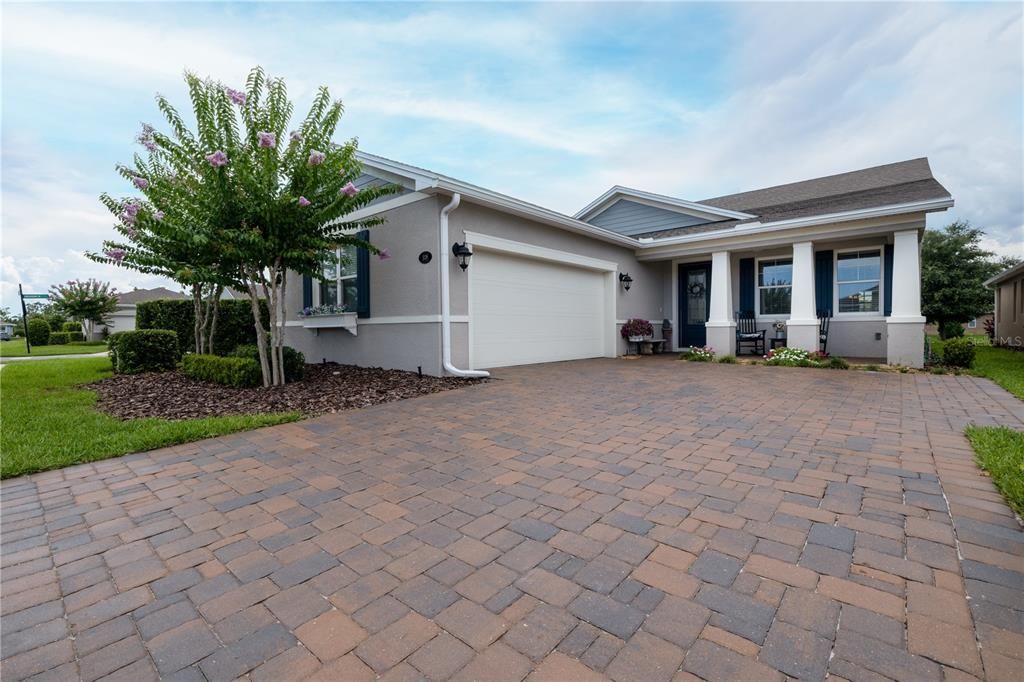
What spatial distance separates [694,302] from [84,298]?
2404 centimetres

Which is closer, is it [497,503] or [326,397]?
[497,503]

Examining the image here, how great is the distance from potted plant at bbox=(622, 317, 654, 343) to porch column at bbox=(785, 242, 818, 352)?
9.97 feet

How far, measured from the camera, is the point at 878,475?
2.88 m

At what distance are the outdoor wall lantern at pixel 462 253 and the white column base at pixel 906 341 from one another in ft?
25.8

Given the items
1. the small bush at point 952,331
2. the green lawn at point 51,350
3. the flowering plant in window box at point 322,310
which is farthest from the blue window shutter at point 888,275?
the green lawn at point 51,350

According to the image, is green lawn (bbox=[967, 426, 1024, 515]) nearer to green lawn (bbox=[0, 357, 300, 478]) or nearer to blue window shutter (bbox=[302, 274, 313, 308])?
green lawn (bbox=[0, 357, 300, 478])

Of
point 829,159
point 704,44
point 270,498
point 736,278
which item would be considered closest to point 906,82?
point 704,44

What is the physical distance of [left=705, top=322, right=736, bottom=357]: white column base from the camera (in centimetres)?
1022

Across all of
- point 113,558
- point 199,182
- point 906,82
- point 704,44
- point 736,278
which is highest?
point 704,44

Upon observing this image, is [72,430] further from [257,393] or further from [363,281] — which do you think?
[363,281]

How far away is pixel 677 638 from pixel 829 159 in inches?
728

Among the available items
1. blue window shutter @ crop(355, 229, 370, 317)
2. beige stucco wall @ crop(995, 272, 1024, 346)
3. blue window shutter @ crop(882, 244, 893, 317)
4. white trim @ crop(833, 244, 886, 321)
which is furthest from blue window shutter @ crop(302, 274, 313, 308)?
beige stucco wall @ crop(995, 272, 1024, 346)

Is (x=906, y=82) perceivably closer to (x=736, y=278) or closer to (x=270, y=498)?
(x=736, y=278)

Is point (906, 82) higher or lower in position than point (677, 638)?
higher
